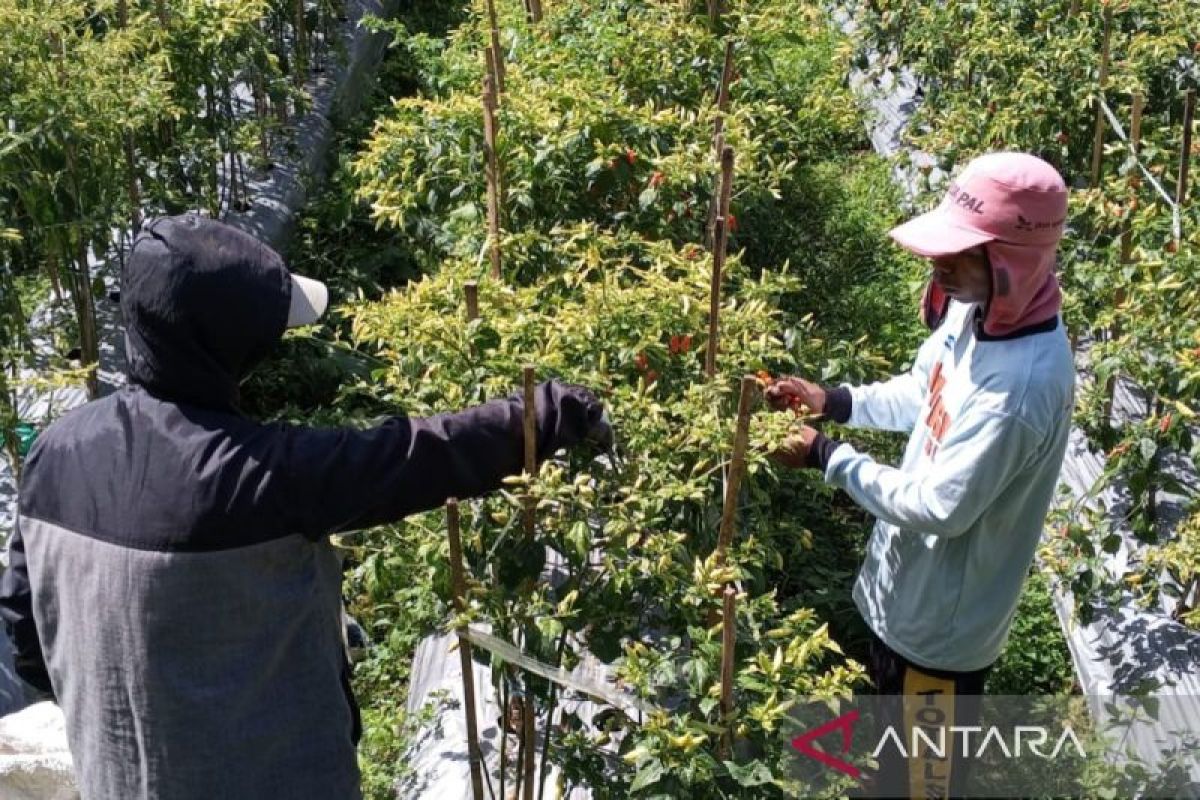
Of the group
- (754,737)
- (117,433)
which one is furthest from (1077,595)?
(117,433)

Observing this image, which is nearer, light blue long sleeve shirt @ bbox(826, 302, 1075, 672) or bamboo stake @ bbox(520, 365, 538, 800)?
bamboo stake @ bbox(520, 365, 538, 800)

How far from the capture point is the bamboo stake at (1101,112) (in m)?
3.94

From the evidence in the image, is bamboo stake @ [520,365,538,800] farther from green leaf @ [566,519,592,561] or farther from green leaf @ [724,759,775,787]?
green leaf @ [724,759,775,787]

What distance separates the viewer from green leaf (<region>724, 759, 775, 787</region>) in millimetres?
1869

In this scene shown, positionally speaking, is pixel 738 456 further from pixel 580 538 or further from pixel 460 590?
pixel 460 590

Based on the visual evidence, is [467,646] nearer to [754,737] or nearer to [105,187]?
[754,737]

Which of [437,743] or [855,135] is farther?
[855,135]

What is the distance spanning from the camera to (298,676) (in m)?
1.81

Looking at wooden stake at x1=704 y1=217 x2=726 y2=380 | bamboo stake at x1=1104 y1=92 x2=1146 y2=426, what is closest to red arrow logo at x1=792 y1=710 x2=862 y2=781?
wooden stake at x1=704 y1=217 x2=726 y2=380

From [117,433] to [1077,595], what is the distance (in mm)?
2229

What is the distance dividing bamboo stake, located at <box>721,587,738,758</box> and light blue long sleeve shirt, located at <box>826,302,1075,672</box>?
0.42m

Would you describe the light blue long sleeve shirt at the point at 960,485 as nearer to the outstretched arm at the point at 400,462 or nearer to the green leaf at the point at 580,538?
the green leaf at the point at 580,538

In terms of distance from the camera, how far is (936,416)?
2227mm

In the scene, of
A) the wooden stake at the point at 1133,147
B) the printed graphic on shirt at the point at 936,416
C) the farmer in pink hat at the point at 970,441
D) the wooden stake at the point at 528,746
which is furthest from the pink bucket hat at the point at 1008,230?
the wooden stake at the point at 1133,147
